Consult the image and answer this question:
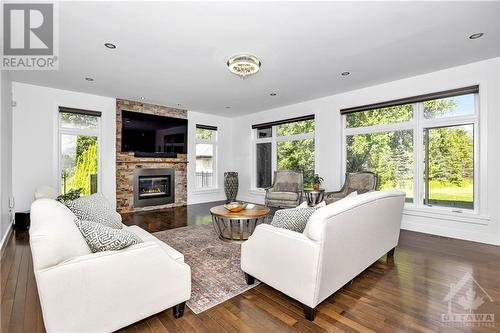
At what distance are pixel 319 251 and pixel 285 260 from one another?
1.06 ft

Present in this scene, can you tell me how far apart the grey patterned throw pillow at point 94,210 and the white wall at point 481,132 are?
423cm

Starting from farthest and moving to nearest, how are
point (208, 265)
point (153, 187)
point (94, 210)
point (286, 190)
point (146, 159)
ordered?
1. point (153, 187)
2. point (146, 159)
3. point (286, 190)
4. point (208, 265)
5. point (94, 210)

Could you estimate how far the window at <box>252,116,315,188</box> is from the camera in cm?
585

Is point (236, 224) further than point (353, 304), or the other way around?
point (236, 224)

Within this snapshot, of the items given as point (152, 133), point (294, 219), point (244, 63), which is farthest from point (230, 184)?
point (294, 219)

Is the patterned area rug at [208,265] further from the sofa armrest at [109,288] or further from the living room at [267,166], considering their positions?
the sofa armrest at [109,288]

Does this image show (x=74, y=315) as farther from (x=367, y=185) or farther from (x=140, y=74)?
(x=367, y=185)

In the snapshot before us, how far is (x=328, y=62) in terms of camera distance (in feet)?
11.5

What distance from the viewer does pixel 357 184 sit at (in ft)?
14.6

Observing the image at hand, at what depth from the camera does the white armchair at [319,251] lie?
1.67 meters

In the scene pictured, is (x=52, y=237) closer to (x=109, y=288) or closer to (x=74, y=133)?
(x=109, y=288)

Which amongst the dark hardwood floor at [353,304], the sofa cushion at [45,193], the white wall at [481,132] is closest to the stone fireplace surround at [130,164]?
the sofa cushion at [45,193]

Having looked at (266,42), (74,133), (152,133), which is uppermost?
(266,42)

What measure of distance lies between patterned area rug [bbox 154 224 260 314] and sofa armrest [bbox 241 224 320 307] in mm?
299
